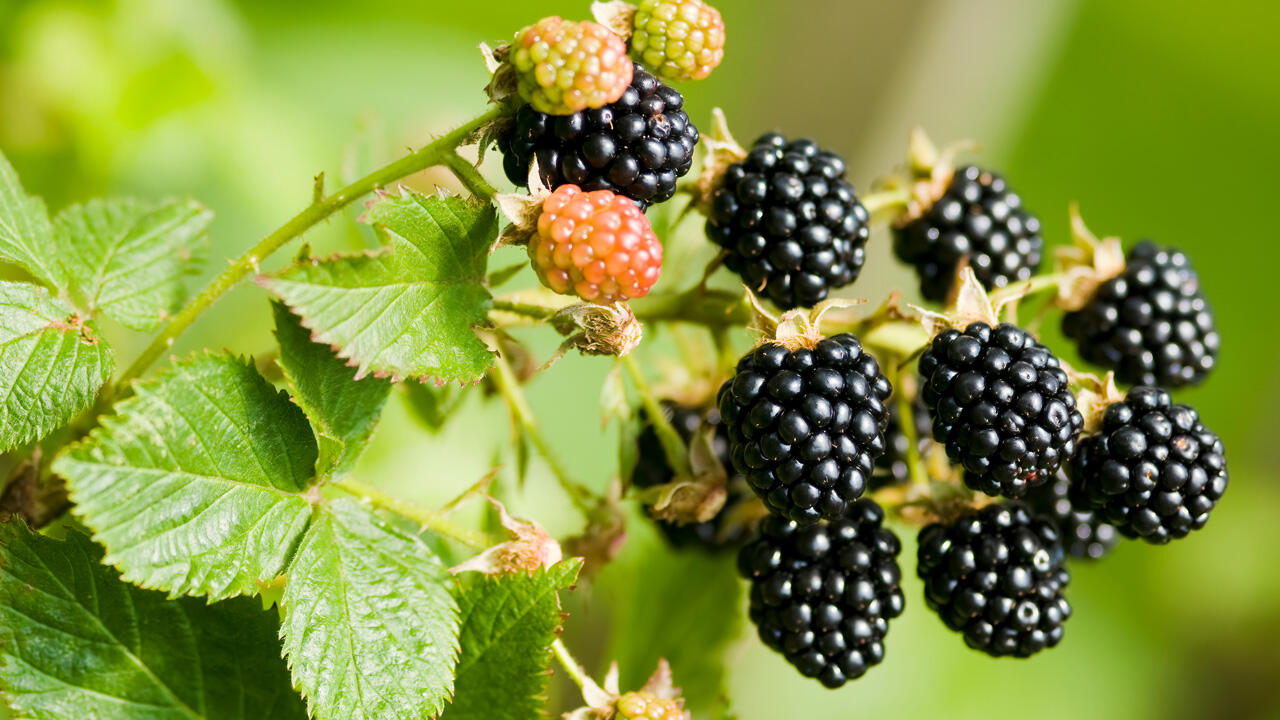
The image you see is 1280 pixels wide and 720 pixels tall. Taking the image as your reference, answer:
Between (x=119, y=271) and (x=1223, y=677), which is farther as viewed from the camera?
(x=1223, y=677)

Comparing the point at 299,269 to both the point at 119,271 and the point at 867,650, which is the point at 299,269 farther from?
the point at 867,650

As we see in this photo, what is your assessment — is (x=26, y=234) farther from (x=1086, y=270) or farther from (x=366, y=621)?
(x=1086, y=270)

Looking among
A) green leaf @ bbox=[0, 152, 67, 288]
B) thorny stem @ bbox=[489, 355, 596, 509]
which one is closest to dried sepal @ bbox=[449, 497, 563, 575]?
thorny stem @ bbox=[489, 355, 596, 509]

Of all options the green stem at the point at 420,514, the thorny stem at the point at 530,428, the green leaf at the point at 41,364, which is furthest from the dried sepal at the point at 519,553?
the green leaf at the point at 41,364

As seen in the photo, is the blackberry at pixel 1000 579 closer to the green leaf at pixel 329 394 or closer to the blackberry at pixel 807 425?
the blackberry at pixel 807 425

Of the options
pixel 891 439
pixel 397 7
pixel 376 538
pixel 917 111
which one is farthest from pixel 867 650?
pixel 917 111

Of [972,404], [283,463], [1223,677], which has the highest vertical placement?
[972,404]

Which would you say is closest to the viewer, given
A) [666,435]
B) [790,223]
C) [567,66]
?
[567,66]

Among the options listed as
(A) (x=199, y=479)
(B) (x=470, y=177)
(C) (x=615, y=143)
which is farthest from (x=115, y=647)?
(C) (x=615, y=143)
